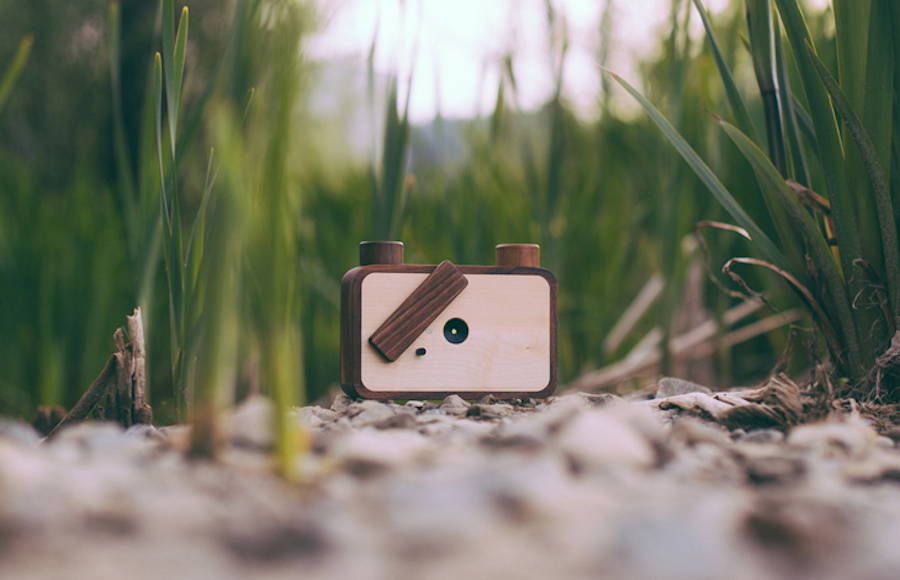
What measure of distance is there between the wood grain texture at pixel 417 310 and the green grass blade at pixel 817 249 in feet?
1.45

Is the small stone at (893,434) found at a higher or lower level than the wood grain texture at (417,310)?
lower

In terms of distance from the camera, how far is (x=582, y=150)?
1937 mm

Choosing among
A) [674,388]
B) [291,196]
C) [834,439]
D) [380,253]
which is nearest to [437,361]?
[380,253]

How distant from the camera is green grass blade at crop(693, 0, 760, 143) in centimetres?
83

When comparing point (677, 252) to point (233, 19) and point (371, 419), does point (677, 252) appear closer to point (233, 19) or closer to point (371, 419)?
point (371, 419)

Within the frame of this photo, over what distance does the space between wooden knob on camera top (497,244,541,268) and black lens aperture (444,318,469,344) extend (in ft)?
0.40

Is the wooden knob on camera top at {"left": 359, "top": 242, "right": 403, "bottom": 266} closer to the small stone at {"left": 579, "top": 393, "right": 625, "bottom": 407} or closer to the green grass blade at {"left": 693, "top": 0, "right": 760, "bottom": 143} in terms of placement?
the small stone at {"left": 579, "top": 393, "right": 625, "bottom": 407}

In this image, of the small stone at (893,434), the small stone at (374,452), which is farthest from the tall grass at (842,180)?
the small stone at (374,452)

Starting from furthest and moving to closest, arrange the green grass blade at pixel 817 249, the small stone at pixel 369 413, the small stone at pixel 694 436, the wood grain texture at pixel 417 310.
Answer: the wood grain texture at pixel 417 310, the green grass blade at pixel 817 249, the small stone at pixel 369 413, the small stone at pixel 694 436

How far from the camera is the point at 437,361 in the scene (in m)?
0.92

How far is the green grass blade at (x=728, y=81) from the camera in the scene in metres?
0.83

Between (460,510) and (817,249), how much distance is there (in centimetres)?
70

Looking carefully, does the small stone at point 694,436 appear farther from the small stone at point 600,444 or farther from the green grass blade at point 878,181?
the green grass blade at point 878,181

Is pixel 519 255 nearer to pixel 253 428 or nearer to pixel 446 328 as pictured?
pixel 446 328
